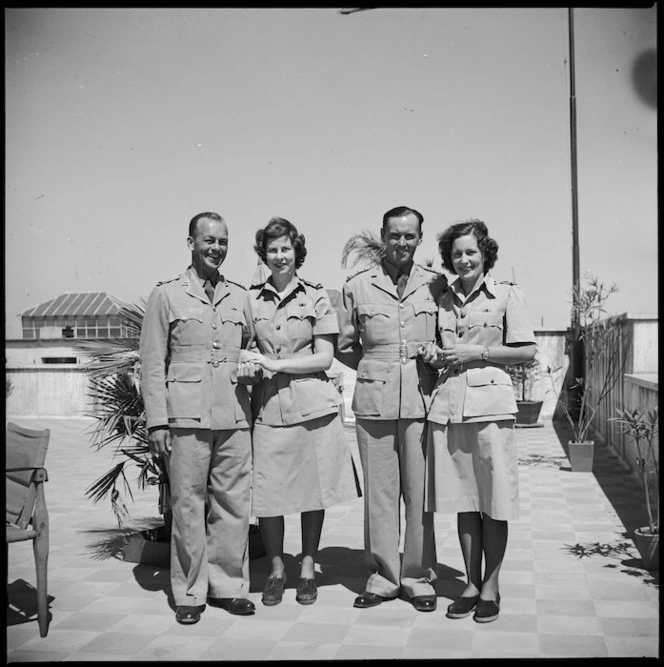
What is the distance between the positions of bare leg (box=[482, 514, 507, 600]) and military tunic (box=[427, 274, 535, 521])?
0.35ft

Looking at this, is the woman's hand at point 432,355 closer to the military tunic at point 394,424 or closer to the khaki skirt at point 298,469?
the military tunic at point 394,424

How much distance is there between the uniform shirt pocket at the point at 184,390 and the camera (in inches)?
166

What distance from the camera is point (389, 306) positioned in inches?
174

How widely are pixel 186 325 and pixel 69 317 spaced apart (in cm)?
4539

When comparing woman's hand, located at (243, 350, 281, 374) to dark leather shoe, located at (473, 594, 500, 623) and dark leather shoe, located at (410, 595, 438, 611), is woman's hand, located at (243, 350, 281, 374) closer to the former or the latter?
dark leather shoe, located at (410, 595, 438, 611)

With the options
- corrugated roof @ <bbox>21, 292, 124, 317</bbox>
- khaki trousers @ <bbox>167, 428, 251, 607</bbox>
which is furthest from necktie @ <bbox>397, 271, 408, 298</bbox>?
corrugated roof @ <bbox>21, 292, 124, 317</bbox>

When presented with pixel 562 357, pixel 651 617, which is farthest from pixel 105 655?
pixel 562 357

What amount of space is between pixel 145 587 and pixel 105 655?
1104 mm

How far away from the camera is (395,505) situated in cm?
442

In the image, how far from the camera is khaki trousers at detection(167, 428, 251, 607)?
4.23 meters

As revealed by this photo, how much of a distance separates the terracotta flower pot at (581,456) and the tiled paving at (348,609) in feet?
7.48

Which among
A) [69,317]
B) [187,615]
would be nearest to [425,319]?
[187,615]

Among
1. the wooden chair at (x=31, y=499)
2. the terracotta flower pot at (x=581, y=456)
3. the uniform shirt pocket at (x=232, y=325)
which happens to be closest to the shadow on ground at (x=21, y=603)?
the wooden chair at (x=31, y=499)

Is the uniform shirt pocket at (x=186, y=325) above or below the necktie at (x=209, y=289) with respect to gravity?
below
